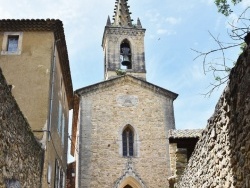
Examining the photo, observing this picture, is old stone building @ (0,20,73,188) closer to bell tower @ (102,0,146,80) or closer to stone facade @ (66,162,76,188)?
stone facade @ (66,162,76,188)

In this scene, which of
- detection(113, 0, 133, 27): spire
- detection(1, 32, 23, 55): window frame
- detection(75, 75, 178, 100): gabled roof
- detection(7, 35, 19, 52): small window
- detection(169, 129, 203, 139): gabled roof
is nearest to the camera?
detection(169, 129, 203, 139): gabled roof

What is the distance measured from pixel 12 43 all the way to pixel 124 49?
1575 centimetres

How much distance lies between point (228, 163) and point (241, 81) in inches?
50.4

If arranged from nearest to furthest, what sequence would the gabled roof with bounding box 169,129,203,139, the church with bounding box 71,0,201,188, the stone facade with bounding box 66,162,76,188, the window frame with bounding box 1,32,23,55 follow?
the gabled roof with bounding box 169,129,203,139 < the window frame with bounding box 1,32,23,55 < the church with bounding box 71,0,201,188 < the stone facade with bounding box 66,162,76,188

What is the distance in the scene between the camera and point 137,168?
21000 millimetres

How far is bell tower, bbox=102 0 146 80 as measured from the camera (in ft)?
89.8

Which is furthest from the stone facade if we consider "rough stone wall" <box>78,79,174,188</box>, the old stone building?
the old stone building

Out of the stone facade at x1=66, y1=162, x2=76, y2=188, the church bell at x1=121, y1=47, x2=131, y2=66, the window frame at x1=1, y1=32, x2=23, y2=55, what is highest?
the church bell at x1=121, y1=47, x2=131, y2=66

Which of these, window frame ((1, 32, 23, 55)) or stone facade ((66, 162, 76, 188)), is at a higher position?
window frame ((1, 32, 23, 55))

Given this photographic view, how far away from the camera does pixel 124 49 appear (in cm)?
2880

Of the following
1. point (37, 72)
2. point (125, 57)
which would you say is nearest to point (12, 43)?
point (37, 72)

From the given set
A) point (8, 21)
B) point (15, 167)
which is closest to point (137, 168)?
point (8, 21)

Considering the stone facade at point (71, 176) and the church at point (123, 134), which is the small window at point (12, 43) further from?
the stone facade at point (71, 176)

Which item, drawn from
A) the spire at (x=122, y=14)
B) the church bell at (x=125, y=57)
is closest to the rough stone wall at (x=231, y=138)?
the church bell at (x=125, y=57)
